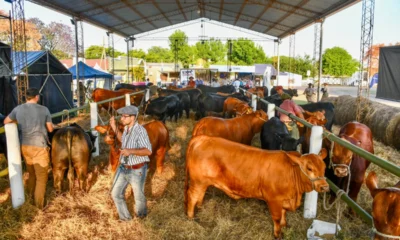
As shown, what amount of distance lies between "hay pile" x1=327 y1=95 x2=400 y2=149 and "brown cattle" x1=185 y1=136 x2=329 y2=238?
735cm

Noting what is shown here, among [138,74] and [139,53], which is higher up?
[139,53]

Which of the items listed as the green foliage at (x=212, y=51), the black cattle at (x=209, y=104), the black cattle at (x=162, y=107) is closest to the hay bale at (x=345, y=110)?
the black cattle at (x=209, y=104)

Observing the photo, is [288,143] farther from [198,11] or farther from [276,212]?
[198,11]

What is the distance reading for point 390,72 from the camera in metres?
14.8

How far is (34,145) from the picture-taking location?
4723mm

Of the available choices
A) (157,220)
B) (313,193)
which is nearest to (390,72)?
(313,193)

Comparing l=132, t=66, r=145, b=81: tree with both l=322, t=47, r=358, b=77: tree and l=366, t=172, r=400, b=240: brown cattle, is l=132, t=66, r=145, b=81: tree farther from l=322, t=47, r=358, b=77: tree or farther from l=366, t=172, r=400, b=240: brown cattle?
l=366, t=172, r=400, b=240: brown cattle

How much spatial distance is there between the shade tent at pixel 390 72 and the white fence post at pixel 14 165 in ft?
48.7

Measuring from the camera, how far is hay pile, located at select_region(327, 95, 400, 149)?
9.74 meters

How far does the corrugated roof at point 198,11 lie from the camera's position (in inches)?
740

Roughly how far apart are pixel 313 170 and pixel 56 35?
64.9 meters

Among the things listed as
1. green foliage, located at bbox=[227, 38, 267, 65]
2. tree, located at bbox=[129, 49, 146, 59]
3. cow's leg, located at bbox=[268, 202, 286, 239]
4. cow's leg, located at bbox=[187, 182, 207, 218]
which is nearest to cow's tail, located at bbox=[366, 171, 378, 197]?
cow's leg, located at bbox=[268, 202, 286, 239]

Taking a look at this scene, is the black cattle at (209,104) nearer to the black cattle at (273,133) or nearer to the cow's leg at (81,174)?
the black cattle at (273,133)

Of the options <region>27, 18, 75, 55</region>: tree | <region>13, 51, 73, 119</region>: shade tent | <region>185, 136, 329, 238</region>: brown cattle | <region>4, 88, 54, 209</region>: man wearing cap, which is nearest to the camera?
<region>185, 136, 329, 238</region>: brown cattle
